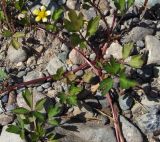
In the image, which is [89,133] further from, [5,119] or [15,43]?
[15,43]

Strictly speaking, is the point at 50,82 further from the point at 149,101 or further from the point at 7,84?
the point at 149,101

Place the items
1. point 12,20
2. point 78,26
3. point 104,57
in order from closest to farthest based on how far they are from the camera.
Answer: point 78,26 → point 104,57 → point 12,20

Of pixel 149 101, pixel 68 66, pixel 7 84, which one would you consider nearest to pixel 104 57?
pixel 68 66

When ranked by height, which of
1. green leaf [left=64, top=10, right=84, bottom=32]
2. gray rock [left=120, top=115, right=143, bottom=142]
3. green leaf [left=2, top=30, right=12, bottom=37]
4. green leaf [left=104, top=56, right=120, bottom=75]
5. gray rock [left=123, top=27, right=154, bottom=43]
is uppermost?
green leaf [left=2, top=30, right=12, bottom=37]


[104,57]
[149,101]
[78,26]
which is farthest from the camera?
[104,57]

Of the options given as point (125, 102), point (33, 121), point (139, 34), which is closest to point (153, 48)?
point (139, 34)

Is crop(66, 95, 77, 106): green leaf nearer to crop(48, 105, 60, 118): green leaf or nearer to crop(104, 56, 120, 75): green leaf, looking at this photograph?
crop(48, 105, 60, 118): green leaf

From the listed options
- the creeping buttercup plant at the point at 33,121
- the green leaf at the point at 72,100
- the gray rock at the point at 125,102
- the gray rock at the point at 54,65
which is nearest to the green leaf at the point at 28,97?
the creeping buttercup plant at the point at 33,121

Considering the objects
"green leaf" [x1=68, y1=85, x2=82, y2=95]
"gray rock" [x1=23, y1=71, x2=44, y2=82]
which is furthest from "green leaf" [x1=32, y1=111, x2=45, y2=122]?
"gray rock" [x1=23, y1=71, x2=44, y2=82]

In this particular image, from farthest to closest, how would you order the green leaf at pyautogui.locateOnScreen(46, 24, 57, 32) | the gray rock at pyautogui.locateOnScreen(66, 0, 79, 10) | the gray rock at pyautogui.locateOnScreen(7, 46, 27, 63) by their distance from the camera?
the gray rock at pyautogui.locateOnScreen(66, 0, 79, 10), the gray rock at pyautogui.locateOnScreen(7, 46, 27, 63), the green leaf at pyautogui.locateOnScreen(46, 24, 57, 32)
